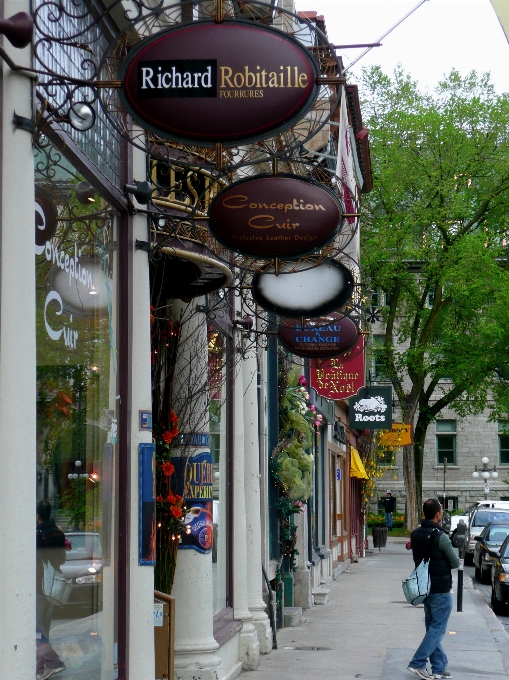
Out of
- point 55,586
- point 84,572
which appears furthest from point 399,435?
point 55,586

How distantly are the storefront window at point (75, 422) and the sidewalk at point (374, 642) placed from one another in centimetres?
452

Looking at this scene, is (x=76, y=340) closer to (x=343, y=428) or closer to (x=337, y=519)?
(x=337, y=519)

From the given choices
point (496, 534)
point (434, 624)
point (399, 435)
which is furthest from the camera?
point (399, 435)

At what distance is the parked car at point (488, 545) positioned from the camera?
1005 inches

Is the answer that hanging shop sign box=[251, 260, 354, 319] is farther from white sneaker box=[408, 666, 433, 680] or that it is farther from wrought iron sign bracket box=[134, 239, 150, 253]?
white sneaker box=[408, 666, 433, 680]

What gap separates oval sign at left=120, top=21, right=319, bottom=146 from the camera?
536 cm

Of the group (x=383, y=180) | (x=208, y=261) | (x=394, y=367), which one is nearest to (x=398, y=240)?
(x=383, y=180)

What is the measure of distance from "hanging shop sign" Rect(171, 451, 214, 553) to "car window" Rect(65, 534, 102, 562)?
254cm

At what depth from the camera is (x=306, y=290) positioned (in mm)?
9914

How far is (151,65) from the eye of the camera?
217 inches

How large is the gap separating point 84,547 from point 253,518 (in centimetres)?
600

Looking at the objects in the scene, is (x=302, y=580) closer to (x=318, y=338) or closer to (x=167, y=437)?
(x=318, y=338)

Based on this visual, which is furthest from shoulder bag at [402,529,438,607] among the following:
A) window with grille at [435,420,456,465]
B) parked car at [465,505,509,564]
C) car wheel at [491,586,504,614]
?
window with grille at [435,420,456,465]

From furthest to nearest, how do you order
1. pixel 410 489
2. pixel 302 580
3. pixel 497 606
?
pixel 410 489 → pixel 497 606 → pixel 302 580
